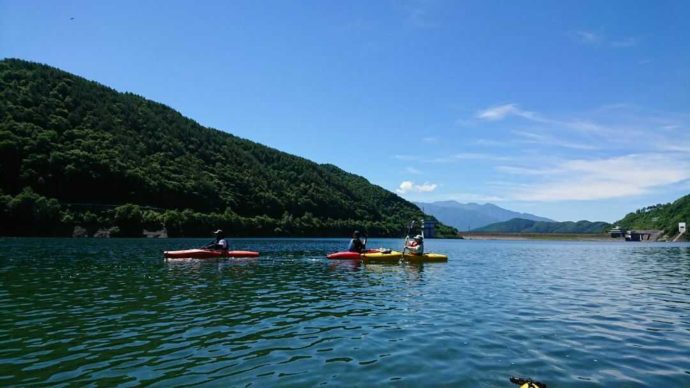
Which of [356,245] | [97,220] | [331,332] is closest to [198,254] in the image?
[356,245]

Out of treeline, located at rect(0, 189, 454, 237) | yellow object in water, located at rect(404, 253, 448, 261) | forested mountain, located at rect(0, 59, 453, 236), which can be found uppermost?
forested mountain, located at rect(0, 59, 453, 236)

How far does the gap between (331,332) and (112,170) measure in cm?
12485

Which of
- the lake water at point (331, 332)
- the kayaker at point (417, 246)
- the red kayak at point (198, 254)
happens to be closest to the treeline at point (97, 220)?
the red kayak at point (198, 254)

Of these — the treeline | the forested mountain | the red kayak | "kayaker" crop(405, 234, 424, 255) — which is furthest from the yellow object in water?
the forested mountain

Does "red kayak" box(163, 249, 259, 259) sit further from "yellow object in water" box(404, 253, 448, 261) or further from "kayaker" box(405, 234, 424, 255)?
"kayaker" box(405, 234, 424, 255)

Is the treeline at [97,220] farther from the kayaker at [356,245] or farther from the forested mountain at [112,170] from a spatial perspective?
the kayaker at [356,245]

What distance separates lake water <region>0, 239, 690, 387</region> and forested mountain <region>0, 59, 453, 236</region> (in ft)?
272

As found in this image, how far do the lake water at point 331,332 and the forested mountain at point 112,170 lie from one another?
82897 millimetres

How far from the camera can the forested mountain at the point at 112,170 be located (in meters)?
102

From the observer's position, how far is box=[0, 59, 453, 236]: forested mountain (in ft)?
336

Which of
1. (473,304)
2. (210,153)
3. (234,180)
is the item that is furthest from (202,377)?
(210,153)

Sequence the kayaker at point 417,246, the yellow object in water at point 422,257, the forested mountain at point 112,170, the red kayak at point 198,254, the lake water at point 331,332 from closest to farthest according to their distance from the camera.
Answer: the lake water at point 331,332 → the red kayak at point 198,254 → the yellow object in water at point 422,257 → the kayaker at point 417,246 → the forested mountain at point 112,170

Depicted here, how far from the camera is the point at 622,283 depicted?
106ft

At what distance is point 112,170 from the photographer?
122875mm
